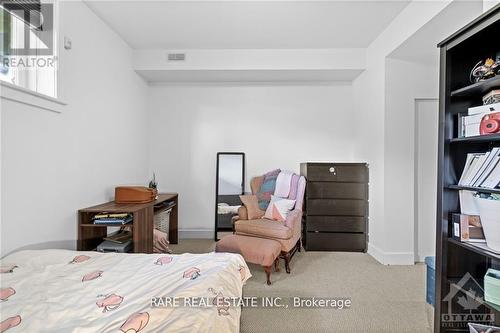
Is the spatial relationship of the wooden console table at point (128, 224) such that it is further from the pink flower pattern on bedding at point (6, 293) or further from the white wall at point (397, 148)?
the white wall at point (397, 148)

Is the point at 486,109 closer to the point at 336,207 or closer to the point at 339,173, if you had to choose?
the point at 339,173

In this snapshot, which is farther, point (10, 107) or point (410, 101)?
point (410, 101)

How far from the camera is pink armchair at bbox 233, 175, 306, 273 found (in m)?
2.84

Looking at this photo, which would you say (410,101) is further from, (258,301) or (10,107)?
(10,107)

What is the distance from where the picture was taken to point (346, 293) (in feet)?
7.98

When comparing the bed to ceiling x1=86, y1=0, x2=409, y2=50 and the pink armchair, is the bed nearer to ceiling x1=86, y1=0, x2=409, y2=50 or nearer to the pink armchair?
the pink armchair

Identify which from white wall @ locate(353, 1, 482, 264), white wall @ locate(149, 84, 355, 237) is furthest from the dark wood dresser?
white wall @ locate(149, 84, 355, 237)

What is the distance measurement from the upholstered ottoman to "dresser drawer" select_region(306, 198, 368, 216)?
98 centimetres

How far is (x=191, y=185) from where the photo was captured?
416cm

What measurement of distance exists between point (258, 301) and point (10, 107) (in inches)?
93.2

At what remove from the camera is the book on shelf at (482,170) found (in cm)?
147

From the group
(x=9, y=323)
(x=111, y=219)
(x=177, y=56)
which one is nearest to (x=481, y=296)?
(x=9, y=323)

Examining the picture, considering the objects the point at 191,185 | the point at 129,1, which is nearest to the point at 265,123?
the point at 191,185

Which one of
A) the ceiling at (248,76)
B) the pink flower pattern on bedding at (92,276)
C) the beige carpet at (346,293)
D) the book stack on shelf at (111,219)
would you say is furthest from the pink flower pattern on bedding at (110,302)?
the ceiling at (248,76)
